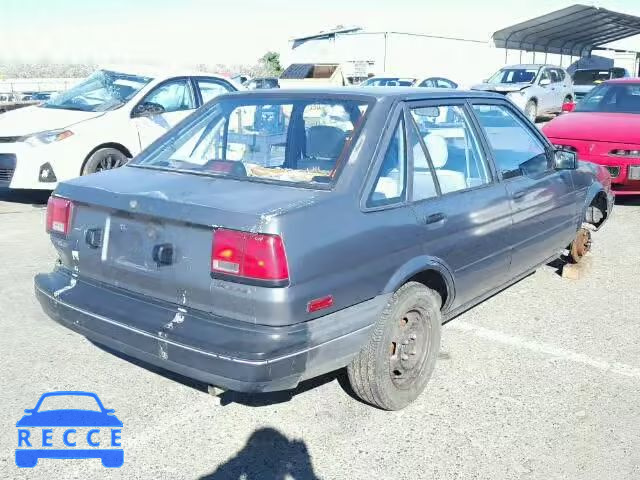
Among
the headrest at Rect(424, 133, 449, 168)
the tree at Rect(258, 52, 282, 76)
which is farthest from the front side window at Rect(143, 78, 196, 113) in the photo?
the tree at Rect(258, 52, 282, 76)

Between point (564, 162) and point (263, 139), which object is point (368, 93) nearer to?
point (263, 139)

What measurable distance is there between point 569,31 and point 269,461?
117 feet

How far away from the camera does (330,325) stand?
8.87 ft

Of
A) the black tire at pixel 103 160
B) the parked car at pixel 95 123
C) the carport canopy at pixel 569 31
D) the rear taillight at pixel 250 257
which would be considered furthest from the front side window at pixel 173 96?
the carport canopy at pixel 569 31

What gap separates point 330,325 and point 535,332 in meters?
2.14

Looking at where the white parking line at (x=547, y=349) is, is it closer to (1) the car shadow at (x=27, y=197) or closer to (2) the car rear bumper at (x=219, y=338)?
(2) the car rear bumper at (x=219, y=338)

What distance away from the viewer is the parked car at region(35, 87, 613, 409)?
8.45ft

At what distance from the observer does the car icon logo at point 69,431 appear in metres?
2.84

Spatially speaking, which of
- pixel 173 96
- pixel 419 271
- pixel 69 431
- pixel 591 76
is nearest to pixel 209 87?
pixel 173 96

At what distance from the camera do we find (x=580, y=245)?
550cm

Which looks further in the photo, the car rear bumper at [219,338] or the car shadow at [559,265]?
the car shadow at [559,265]

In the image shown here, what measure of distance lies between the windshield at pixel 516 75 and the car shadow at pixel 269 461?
18177mm

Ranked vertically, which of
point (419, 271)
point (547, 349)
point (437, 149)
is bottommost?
point (547, 349)

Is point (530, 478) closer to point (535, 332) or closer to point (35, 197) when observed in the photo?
point (535, 332)
